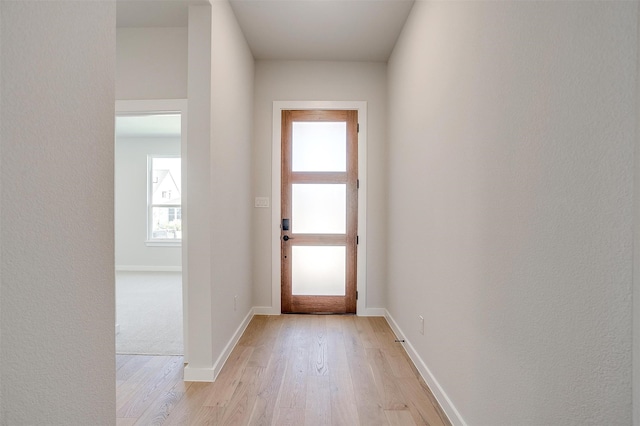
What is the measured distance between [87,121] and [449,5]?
1.90 m

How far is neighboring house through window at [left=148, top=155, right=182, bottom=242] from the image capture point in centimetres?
659

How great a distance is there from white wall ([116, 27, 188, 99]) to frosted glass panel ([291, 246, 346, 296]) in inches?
78.6

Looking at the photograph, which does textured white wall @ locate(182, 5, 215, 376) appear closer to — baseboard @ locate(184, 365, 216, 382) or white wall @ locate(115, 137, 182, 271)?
baseboard @ locate(184, 365, 216, 382)

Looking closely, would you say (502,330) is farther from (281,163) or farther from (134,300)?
(134,300)

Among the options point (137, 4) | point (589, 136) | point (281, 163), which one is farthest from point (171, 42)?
point (589, 136)

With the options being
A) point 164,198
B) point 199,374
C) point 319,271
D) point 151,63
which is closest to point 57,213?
point 199,374

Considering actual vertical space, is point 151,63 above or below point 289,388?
above

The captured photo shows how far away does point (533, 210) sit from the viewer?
3.62 ft

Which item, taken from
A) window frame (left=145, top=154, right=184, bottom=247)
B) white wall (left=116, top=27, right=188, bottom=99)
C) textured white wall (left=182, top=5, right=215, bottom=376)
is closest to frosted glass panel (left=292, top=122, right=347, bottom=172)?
white wall (left=116, top=27, right=188, bottom=99)

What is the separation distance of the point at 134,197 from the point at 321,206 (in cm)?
473

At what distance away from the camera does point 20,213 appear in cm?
Result: 74

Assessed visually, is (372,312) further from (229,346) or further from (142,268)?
(142,268)

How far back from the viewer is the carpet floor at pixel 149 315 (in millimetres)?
2797

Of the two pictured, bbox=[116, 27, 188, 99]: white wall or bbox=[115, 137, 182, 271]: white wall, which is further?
bbox=[115, 137, 182, 271]: white wall
